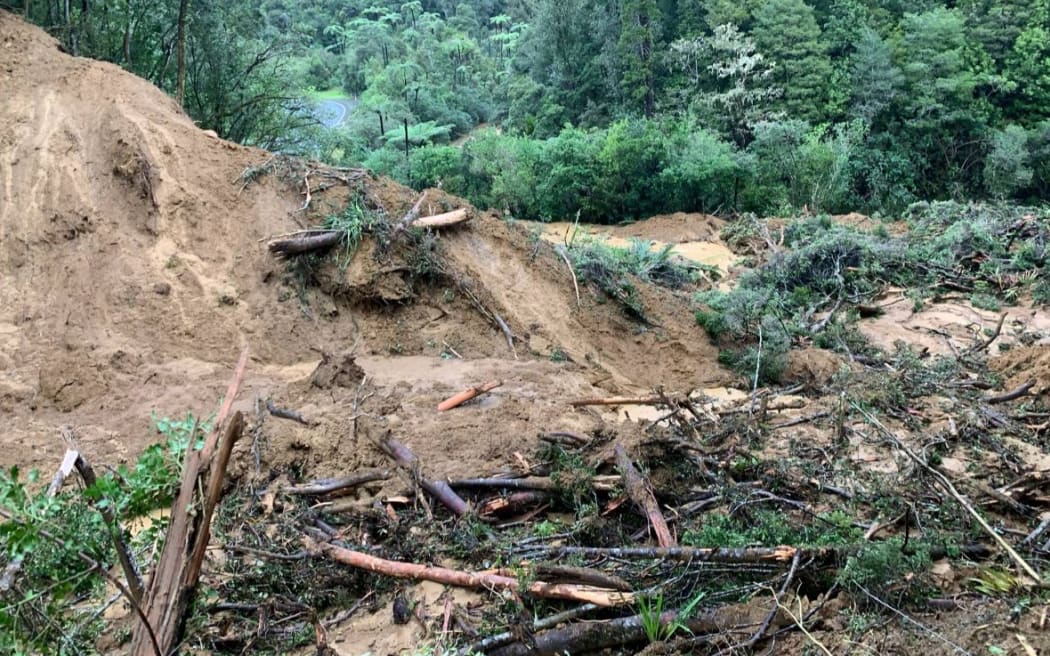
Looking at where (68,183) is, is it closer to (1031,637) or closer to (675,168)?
(1031,637)

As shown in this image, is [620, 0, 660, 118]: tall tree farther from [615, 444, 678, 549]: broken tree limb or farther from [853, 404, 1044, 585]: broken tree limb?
[853, 404, 1044, 585]: broken tree limb

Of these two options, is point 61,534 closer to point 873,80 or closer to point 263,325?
point 263,325

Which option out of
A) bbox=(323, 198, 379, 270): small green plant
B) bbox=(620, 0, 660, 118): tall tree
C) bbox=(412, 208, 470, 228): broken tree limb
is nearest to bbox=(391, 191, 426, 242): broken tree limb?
bbox=(412, 208, 470, 228): broken tree limb

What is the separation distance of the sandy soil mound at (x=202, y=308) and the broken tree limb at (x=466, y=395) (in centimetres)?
14

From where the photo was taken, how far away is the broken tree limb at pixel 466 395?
639 cm

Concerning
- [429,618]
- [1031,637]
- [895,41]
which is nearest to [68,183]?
[429,618]

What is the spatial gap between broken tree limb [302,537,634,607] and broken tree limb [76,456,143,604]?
137cm

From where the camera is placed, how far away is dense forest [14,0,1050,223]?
16359mm

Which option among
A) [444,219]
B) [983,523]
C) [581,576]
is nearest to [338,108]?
[444,219]

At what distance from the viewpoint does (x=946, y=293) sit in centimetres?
1186

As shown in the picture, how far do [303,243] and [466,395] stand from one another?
3.17 meters

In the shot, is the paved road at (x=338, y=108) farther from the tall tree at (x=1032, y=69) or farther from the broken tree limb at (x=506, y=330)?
the broken tree limb at (x=506, y=330)

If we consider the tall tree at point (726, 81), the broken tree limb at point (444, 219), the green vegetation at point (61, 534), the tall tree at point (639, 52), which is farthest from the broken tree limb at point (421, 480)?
the tall tree at point (639, 52)

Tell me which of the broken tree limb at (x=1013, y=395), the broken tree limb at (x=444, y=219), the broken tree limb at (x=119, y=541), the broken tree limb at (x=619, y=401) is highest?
the broken tree limb at (x=444, y=219)
